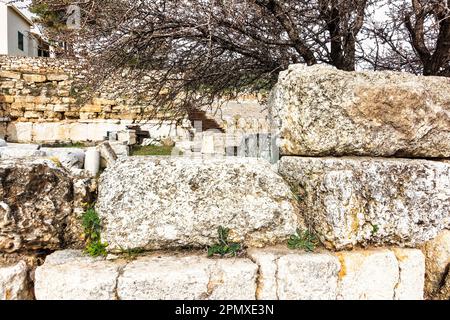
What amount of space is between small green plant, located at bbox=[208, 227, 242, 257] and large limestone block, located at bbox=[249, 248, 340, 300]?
5.0 inches

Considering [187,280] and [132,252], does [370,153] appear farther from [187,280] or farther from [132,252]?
[132,252]

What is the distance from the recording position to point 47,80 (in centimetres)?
1195

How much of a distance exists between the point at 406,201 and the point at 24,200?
2.14m

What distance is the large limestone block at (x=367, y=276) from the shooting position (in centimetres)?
180

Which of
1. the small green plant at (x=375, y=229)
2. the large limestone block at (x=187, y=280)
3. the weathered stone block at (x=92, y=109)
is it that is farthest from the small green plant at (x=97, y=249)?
the weathered stone block at (x=92, y=109)

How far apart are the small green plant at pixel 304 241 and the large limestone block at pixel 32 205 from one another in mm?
1287

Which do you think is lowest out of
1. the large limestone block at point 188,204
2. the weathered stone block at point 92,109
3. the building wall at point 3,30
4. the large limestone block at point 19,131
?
the large limestone block at point 188,204

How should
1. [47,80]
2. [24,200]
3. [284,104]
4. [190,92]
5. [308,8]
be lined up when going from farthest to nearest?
[47,80], [190,92], [308,8], [284,104], [24,200]

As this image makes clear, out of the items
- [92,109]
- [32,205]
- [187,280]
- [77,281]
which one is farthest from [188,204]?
[92,109]

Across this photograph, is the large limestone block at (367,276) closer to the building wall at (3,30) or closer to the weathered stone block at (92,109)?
the weathered stone block at (92,109)

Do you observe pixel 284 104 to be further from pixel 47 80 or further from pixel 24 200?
pixel 47 80

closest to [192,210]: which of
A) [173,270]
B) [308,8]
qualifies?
[173,270]

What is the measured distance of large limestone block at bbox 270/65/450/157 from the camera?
6.45ft
